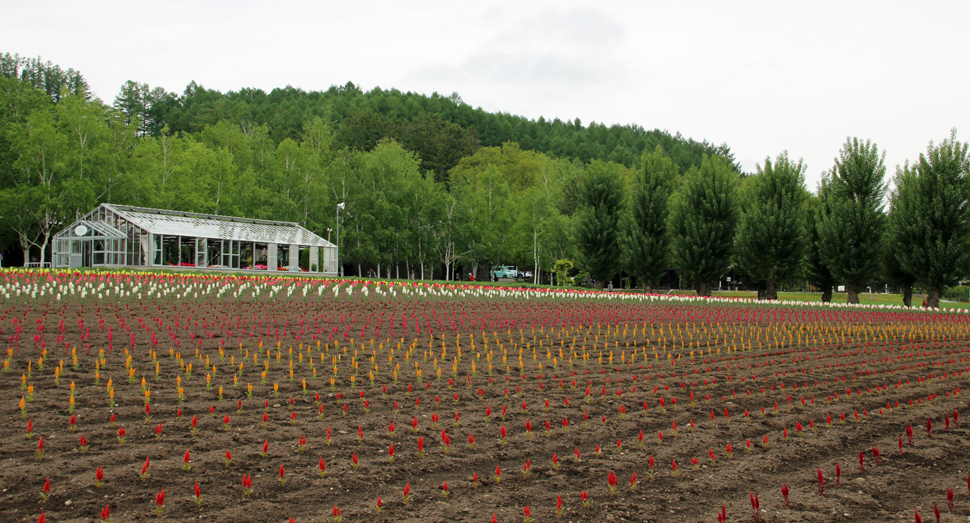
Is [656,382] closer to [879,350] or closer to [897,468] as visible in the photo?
[897,468]

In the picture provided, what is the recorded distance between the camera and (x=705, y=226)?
34.7 metres

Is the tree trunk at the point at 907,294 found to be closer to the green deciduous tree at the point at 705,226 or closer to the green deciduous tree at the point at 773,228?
the green deciduous tree at the point at 773,228

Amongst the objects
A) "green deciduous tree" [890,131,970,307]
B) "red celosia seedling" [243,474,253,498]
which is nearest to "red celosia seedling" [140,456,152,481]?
"red celosia seedling" [243,474,253,498]

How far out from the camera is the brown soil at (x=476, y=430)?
4.86 meters

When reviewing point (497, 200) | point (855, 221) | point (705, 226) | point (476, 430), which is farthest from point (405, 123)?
point (476, 430)

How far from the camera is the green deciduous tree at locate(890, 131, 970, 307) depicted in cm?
2755

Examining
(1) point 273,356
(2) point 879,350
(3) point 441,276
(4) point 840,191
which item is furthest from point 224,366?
(3) point 441,276

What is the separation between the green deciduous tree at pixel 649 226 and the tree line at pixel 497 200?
100mm

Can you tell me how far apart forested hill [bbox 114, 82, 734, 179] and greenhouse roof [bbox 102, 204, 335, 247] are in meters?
21.1

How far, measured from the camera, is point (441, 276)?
67.9 m

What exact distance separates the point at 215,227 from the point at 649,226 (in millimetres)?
27067

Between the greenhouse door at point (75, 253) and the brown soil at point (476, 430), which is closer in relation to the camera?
the brown soil at point (476, 430)

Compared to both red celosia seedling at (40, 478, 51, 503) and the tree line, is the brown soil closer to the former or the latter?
red celosia seedling at (40, 478, 51, 503)

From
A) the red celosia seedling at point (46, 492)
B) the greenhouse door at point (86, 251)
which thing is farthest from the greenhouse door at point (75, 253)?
the red celosia seedling at point (46, 492)
